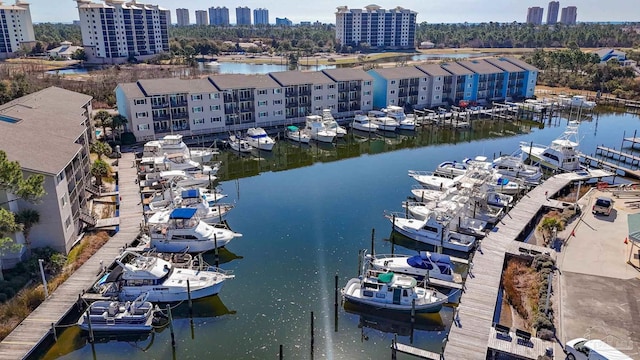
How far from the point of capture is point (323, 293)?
34.6 meters

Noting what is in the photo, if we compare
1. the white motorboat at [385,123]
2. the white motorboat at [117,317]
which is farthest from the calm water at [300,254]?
the white motorboat at [385,123]

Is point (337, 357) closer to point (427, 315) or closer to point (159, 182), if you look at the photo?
point (427, 315)

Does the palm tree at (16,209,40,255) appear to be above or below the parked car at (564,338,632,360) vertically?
above

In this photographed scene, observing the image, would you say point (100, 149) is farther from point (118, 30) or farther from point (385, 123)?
point (118, 30)

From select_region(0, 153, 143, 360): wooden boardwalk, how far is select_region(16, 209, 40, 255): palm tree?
4315 mm

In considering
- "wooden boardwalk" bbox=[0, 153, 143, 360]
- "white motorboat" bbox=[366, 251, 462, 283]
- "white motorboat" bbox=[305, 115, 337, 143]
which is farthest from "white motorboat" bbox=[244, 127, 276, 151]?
"white motorboat" bbox=[366, 251, 462, 283]

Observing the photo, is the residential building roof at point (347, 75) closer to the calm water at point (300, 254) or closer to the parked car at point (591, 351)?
the calm water at point (300, 254)

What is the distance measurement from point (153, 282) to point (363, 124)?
5486cm

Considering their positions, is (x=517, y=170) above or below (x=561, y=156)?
below

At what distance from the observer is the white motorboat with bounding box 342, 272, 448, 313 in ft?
105

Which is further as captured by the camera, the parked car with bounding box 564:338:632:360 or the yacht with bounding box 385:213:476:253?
the yacht with bounding box 385:213:476:253

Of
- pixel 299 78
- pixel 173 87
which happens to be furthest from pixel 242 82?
pixel 173 87

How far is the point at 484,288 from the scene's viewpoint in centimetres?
3281

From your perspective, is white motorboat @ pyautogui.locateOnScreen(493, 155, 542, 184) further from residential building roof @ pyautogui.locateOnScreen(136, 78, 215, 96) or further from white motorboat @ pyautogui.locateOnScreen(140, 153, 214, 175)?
residential building roof @ pyautogui.locateOnScreen(136, 78, 215, 96)
